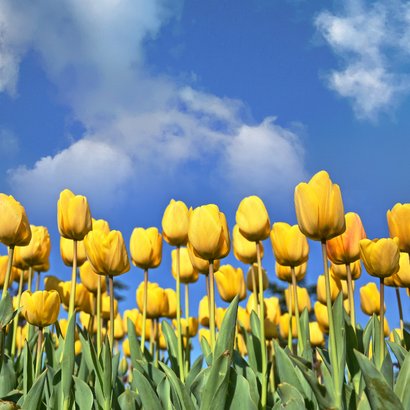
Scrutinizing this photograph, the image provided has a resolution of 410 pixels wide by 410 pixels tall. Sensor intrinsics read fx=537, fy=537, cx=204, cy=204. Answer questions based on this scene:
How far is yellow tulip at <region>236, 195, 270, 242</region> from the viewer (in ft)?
10.0

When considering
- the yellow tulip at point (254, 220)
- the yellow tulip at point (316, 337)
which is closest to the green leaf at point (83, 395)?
the yellow tulip at point (254, 220)

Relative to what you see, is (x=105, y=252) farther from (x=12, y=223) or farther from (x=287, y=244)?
(x=287, y=244)

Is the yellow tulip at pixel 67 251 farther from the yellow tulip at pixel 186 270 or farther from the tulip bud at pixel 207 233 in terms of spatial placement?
the tulip bud at pixel 207 233

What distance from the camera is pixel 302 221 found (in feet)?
7.47

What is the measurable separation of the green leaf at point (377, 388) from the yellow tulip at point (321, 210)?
25.9 inches

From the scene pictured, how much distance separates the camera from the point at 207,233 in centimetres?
271

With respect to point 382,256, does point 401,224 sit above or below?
above

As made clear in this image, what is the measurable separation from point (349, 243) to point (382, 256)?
358 millimetres

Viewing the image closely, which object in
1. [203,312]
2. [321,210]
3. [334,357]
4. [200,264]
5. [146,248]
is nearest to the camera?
[334,357]

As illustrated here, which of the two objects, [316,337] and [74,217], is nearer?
[74,217]

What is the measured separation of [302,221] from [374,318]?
0.76 metres

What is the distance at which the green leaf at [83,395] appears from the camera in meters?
2.52

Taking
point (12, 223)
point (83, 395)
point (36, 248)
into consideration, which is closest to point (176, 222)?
point (12, 223)

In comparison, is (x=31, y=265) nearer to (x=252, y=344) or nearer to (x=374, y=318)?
(x=252, y=344)
